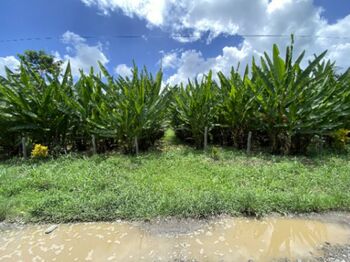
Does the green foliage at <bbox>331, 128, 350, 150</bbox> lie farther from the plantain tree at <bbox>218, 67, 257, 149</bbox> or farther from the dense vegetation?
the plantain tree at <bbox>218, 67, 257, 149</bbox>

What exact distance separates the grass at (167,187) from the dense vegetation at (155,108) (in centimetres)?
91

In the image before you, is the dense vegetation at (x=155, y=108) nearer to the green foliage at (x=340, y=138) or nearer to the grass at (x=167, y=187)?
the green foliage at (x=340, y=138)

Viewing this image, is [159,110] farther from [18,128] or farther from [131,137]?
[18,128]

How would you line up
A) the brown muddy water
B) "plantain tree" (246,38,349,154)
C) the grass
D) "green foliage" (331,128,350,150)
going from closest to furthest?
the brown muddy water < the grass < "plantain tree" (246,38,349,154) < "green foliage" (331,128,350,150)

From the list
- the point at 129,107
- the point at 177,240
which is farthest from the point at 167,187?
the point at 129,107

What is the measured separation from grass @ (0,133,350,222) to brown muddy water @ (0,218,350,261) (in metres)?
0.25

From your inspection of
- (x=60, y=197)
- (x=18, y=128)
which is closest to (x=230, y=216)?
(x=60, y=197)

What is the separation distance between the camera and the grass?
153 inches

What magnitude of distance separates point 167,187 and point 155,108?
129 inches

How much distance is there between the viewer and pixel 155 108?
7.51 m

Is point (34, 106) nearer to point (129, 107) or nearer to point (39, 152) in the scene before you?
point (39, 152)

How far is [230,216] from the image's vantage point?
3820 mm

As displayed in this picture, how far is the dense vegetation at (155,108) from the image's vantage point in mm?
6887

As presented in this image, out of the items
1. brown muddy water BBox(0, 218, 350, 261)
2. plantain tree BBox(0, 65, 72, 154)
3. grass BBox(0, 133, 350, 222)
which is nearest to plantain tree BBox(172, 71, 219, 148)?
grass BBox(0, 133, 350, 222)
